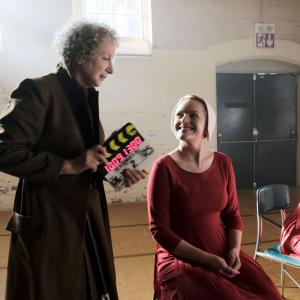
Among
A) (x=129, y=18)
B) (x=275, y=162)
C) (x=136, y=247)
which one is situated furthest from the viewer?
(x=275, y=162)

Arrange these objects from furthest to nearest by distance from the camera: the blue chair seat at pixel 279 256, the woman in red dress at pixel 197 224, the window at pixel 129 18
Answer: the window at pixel 129 18
the blue chair seat at pixel 279 256
the woman in red dress at pixel 197 224

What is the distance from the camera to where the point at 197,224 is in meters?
1.60

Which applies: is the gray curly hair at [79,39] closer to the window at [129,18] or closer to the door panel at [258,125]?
the window at [129,18]

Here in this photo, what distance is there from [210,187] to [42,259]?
33.4 inches

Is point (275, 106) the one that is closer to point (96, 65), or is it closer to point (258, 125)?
point (258, 125)

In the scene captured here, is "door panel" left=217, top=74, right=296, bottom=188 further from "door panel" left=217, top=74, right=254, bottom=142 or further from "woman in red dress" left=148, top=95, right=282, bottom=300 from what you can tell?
"woman in red dress" left=148, top=95, right=282, bottom=300

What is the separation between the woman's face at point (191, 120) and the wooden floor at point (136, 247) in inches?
53.5

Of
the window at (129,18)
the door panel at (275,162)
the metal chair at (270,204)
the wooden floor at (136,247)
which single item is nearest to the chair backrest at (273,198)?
the metal chair at (270,204)

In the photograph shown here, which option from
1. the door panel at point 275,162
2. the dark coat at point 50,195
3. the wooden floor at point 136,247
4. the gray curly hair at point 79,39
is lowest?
the wooden floor at point 136,247

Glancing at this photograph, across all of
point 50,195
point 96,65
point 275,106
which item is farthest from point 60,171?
point 275,106

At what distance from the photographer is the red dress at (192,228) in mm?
1459

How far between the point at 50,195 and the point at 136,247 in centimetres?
249

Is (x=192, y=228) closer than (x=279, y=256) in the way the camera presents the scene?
Yes

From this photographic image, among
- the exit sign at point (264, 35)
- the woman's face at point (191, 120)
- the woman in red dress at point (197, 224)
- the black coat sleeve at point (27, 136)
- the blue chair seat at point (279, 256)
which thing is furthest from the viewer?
the exit sign at point (264, 35)
